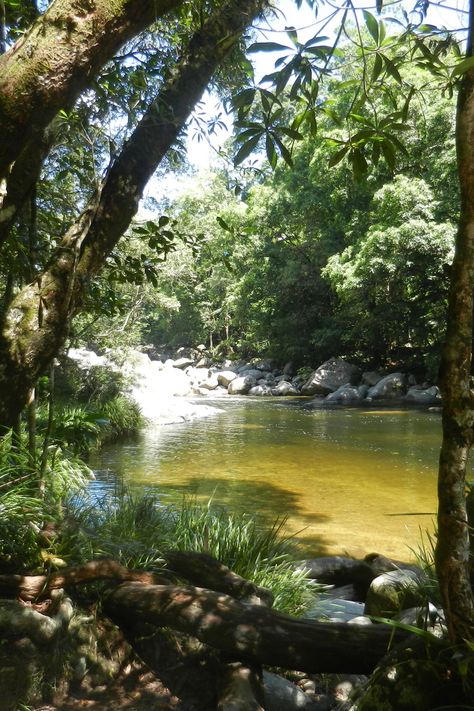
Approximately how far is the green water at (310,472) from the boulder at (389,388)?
234 inches

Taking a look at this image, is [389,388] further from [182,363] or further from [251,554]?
[182,363]

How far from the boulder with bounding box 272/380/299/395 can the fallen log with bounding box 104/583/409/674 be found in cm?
2339

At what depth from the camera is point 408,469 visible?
372 inches

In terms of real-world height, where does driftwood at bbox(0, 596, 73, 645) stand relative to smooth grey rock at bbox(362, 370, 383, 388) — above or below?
below

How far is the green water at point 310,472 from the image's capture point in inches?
250

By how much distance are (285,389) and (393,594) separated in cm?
2274

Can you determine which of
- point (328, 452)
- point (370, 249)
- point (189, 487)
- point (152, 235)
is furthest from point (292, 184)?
point (152, 235)

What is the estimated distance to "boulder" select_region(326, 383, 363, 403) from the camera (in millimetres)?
21750

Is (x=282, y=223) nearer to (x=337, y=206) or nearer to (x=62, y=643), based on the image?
(x=337, y=206)

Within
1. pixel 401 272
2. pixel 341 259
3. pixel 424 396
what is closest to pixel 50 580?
pixel 401 272

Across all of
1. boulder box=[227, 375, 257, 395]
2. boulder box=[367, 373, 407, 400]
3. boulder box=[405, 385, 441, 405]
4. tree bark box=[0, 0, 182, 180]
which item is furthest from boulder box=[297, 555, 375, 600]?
boulder box=[227, 375, 257, 395]

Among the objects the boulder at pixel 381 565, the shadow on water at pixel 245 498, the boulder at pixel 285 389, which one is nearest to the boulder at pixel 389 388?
the boulder at pixel 285 389

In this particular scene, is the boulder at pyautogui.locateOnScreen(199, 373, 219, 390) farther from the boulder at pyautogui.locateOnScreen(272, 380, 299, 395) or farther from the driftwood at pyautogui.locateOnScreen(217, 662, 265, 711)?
the driftwood at pyautogui.locateOnScreen(217, 662, 265, 711)

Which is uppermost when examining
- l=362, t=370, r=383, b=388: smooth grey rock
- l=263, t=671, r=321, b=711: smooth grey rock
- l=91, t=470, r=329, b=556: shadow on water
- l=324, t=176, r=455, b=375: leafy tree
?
l=324, t=176, r=455, b=375: leafy tree
